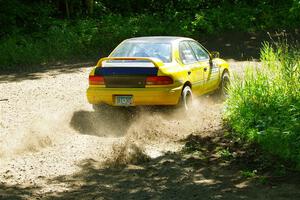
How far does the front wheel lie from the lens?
9.83 meters

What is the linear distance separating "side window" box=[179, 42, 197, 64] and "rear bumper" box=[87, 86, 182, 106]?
990 millimetres

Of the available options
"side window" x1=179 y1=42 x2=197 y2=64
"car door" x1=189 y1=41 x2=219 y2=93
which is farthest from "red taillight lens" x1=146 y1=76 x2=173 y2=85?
"car door" x1=189 y1=41 x2=219 y2=93

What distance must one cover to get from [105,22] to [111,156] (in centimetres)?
1700

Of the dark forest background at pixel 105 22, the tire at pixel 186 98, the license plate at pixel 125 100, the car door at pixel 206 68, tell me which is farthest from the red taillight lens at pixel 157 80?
the dark forest background at pixel 105 22

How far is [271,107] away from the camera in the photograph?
845 cm

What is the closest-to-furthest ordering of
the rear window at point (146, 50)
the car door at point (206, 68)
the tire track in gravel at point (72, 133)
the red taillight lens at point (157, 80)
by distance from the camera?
the tire track in gravel at point (72, 133)
the red taillight lens at point (157, 80)
the rear window at point (146, 50)
the car door at point (206, 68)

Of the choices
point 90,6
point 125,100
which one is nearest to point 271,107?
point 125,100

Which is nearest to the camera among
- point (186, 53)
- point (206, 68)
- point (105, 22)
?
point (186, 53)

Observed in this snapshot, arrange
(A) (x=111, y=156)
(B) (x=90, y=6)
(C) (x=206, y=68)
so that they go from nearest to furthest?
(A) (x=111, y=156), (C) (x=206, y=68), (B) (x=90, y=6)

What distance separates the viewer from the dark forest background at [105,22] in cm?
2047

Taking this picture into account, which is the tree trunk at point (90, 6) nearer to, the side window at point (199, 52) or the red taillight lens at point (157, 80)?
the side window at point (199, 52)

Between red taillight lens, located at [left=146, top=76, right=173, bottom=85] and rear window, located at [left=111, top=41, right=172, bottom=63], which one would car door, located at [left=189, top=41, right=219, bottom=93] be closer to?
rear window, located at [left=111, top=41, right=172, bottom=63]

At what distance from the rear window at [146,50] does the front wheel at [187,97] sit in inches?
25.4

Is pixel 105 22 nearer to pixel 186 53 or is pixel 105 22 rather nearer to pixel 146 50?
pixel 186 53
